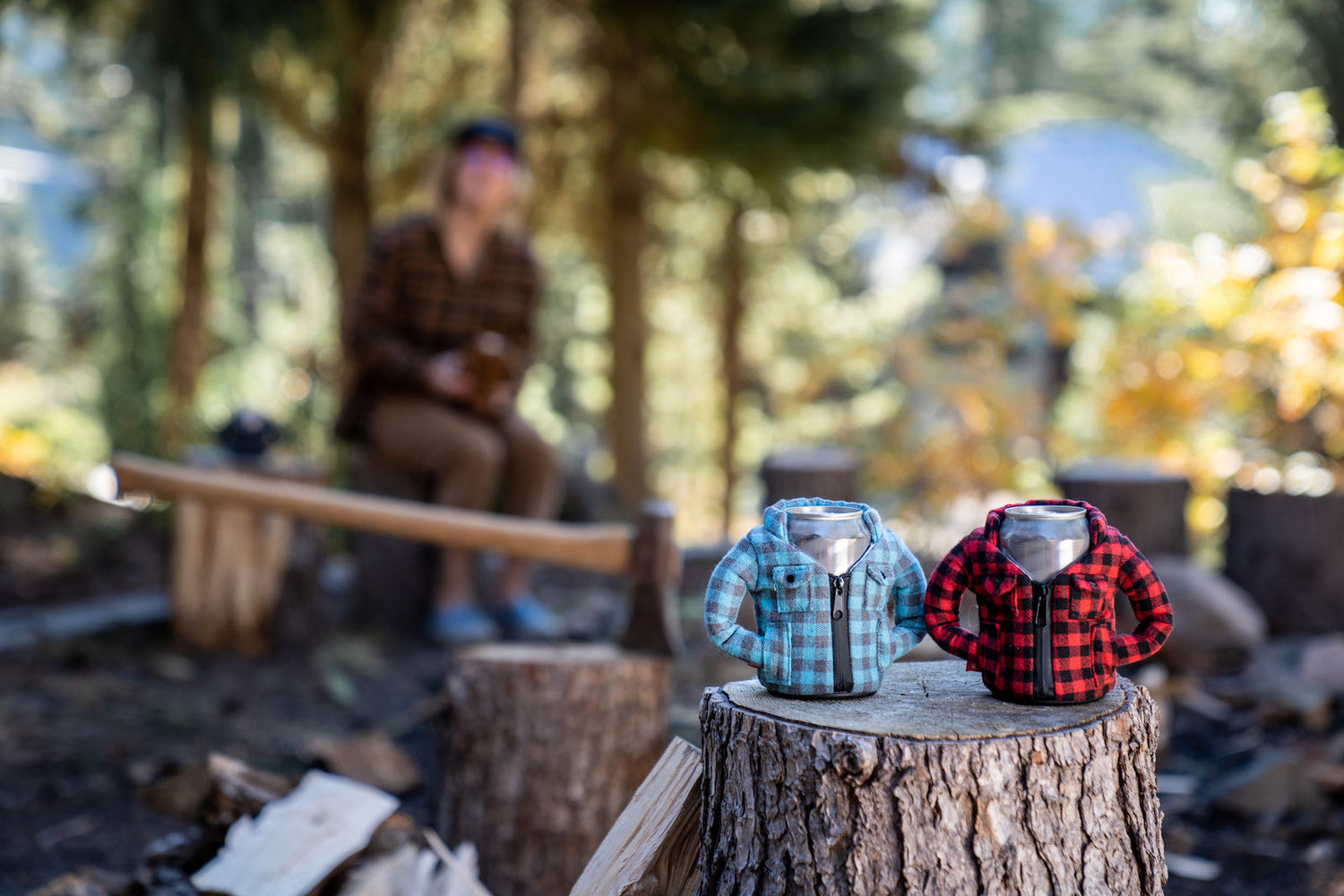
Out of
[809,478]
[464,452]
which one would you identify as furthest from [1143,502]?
[464,452]

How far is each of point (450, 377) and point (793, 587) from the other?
2634 mm

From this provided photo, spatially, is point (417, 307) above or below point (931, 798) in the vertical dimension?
above

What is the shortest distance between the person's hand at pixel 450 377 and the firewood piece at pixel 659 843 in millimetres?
2452

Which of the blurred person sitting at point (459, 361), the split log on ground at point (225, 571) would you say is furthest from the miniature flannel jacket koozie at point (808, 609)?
the split log on ground at point (225, 571)

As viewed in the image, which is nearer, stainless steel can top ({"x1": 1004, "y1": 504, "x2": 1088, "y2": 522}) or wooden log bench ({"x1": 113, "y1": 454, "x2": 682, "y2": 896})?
stainless steel can top ({"x1": 1004, "y1": 504, "x2": 1088, "y2": 522})

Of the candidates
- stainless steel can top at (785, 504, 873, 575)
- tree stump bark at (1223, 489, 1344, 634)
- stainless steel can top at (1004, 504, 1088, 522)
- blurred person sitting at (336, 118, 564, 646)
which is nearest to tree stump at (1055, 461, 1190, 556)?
tree stump bark at (1223, 489, 1344, 634)

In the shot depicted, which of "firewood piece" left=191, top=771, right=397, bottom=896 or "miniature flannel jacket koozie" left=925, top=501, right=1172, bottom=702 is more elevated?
"miniature flannel jacket koozie" left=925, top=501, right=1172, bottom=702

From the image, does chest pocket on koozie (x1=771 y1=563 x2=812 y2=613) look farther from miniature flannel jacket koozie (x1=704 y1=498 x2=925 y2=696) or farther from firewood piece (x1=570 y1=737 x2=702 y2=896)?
firewood piece (x1=570 y1=737 x2=702 y2=896)

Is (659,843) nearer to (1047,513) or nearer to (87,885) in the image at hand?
(1047,513)

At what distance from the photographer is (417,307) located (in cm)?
396

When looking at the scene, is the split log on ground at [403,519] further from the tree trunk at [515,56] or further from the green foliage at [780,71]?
the tree trunk at [515,56]

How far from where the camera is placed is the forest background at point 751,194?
5.12 metres

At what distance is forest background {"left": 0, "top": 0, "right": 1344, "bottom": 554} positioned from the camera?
5125 mm

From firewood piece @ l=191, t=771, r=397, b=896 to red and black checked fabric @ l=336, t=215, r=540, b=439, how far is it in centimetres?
207
